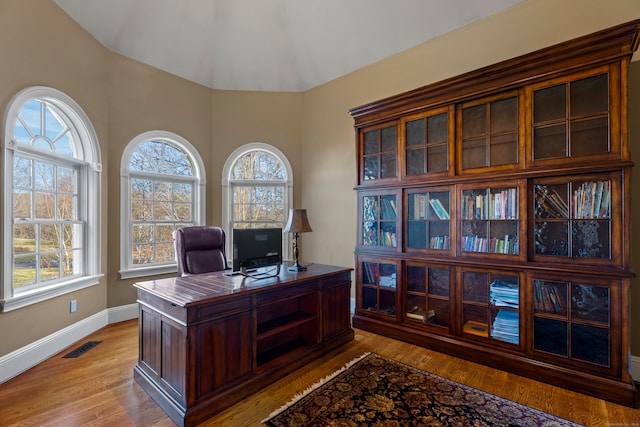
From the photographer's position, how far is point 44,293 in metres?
2.75

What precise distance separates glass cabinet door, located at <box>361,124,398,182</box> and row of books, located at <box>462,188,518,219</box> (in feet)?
2.63

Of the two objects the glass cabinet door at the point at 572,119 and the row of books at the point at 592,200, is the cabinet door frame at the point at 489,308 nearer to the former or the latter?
the row of books at the point at 592,200

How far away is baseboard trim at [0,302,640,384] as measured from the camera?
2365 mm

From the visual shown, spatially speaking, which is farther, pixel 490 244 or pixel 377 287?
pixel 377 287

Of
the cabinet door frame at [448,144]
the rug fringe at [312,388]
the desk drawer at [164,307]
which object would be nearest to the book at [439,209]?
the cabinet door frame at [448,144]

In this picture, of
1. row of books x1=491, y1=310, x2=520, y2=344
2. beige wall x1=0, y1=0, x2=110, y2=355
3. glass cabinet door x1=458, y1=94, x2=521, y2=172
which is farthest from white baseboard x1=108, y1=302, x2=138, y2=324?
glass cabinet door x1=458, y1=94, x2=521, y2=172

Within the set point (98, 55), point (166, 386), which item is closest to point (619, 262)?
point (166, 386)

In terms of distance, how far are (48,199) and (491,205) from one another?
424 centimetres

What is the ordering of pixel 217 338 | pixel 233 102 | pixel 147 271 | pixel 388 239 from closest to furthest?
pixel 217 338
pixel 388 239
pixel 147 271
pixel 233 102

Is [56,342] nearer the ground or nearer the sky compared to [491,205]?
nearer the ground

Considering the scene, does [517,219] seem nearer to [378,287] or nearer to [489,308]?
[489,308]

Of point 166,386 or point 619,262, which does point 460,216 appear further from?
point 166,386

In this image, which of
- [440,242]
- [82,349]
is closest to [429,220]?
[440,242]

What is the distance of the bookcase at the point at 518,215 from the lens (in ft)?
6.99
